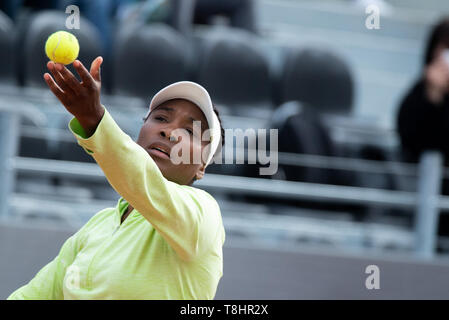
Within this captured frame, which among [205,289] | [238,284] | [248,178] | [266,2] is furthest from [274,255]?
[266,2]

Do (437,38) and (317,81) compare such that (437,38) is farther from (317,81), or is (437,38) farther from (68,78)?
(68,78)

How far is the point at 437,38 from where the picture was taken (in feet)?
11.1

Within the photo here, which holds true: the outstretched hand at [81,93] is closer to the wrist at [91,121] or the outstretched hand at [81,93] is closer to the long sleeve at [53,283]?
the wrist at [91,121]

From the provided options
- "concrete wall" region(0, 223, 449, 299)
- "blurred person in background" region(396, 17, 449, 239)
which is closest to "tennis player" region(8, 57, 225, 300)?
"concrete wall" region(0, 223, 449, 299)

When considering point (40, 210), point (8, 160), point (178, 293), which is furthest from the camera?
point (40, 210)

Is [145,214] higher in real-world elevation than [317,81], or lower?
lower

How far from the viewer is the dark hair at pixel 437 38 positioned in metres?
3.37

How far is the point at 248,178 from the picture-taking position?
3309 mm

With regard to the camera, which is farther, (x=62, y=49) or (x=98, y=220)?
(x=98, y=220)

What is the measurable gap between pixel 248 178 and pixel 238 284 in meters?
0.50

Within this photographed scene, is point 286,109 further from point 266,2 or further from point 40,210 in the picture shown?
point 266,2

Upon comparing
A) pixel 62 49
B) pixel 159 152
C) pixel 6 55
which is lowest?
pixel 159 152

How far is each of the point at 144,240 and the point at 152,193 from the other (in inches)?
7.1

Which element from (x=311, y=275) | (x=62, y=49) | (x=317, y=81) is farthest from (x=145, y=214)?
(x=317, y=81)
